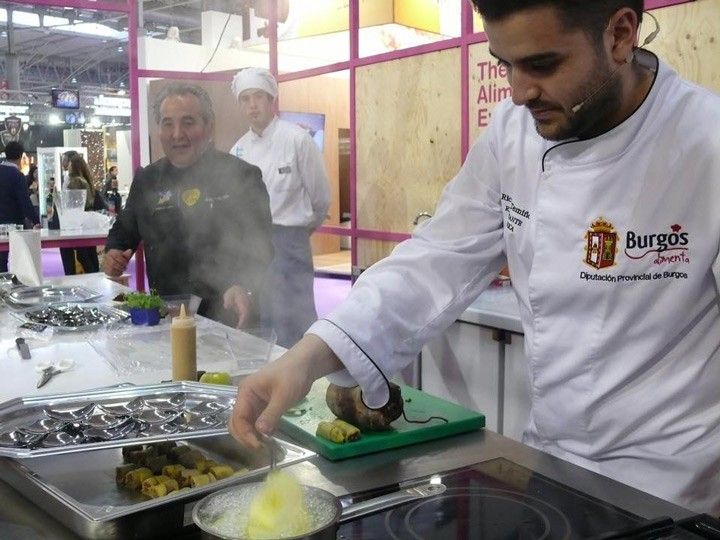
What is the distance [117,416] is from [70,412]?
10 centimetres

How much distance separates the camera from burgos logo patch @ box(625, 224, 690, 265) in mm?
1216

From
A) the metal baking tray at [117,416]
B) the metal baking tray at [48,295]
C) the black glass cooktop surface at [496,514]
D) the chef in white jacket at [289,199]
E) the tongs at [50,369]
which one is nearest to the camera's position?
the black glass cooktop surface at [496,514]

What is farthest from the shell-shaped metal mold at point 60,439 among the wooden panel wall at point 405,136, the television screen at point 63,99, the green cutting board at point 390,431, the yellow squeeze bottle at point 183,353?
the television screen at point 63,99

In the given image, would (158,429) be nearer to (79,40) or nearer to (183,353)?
(183,353)

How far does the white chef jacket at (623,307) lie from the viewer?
4.00 feet

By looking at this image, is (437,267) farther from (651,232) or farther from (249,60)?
(249,60)

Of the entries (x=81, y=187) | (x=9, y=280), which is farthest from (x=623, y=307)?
(x=81, y=187)

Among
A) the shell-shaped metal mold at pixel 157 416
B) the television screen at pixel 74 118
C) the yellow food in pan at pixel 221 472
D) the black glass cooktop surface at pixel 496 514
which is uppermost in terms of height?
the television screen at pixel 74 118

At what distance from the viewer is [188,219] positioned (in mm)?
3137

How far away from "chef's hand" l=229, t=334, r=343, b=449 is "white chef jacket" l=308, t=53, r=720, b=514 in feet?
0.15

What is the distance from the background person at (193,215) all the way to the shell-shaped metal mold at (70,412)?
1589mm

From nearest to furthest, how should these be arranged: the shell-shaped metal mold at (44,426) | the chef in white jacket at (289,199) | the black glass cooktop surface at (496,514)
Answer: the black glass cooktop surface at (496,514)
the shell-shaped metal mold at (44,426)
the chef in white jacket at (289,199)

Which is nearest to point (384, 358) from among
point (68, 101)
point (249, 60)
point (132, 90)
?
point (132, 90)

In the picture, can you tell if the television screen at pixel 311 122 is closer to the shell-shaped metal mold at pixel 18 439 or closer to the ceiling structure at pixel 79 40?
the ceiling structure at pixel 79 40
